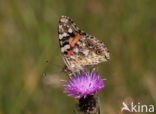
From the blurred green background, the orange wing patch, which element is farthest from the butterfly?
the blurred green background

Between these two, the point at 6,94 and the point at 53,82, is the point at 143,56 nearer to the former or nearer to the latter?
the point at 53,82

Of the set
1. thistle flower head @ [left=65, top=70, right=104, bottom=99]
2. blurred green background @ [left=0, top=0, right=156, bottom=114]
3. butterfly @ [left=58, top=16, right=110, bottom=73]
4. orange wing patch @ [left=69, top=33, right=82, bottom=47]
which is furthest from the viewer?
blurred green background @ [left=0, top=0, right=156, bottom=114]

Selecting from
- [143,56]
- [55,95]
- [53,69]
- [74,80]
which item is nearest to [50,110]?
[55,95]

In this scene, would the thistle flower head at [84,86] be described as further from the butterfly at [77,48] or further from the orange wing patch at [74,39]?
the orange wing patch at [74,39]

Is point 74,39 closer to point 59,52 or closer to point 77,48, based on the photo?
point 77,48

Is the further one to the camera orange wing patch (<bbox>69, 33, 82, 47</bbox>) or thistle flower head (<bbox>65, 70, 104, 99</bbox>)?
orange wing patch (<bbox>69, 33, 82, 47</bbox>)

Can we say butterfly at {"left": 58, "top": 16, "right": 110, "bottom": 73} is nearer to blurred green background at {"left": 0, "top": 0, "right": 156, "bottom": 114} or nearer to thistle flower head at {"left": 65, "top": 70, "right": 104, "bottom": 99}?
thistle flower head at {"left": 65, "top": 70, "right": 104, "bottom": 99}
